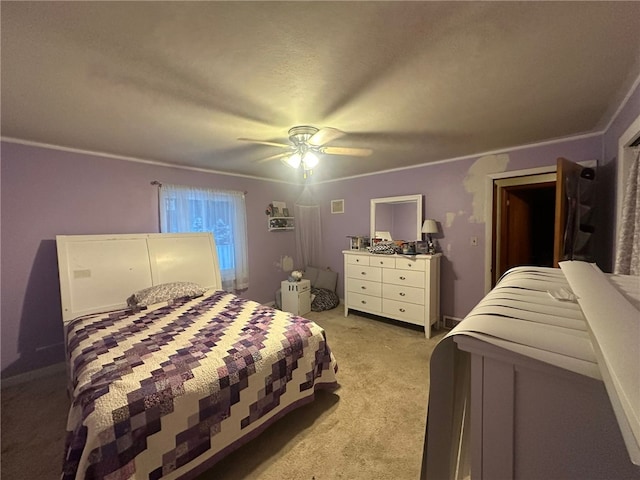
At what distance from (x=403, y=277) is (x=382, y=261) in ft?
1.15

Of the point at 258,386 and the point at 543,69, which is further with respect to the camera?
the point at 258,386

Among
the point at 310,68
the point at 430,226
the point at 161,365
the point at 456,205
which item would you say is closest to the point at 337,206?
the point at 430,226

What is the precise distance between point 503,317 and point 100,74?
2.09m

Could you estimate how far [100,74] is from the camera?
55.0 inches

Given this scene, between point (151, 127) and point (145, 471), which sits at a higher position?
point (151, 127)

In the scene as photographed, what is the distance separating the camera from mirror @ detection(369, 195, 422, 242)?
365 cm

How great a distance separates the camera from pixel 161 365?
1496mm

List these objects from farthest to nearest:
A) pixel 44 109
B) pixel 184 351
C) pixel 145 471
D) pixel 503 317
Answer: pixel 44 109
pixel 184 351
pixel 145 471
pixel 503 317

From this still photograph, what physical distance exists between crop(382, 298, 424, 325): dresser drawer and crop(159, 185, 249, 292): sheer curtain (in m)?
2.12

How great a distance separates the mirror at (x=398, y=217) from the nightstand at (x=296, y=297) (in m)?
1.36

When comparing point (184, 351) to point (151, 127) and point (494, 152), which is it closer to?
point (151, 127)

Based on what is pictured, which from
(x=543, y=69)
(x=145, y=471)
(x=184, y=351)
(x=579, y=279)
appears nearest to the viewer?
(x=579, y=279)

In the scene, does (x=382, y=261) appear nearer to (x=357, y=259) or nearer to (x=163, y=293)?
(x=357, y=259)

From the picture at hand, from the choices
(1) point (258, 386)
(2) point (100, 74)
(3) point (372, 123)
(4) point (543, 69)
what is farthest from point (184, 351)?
(4) point (543, 69)
